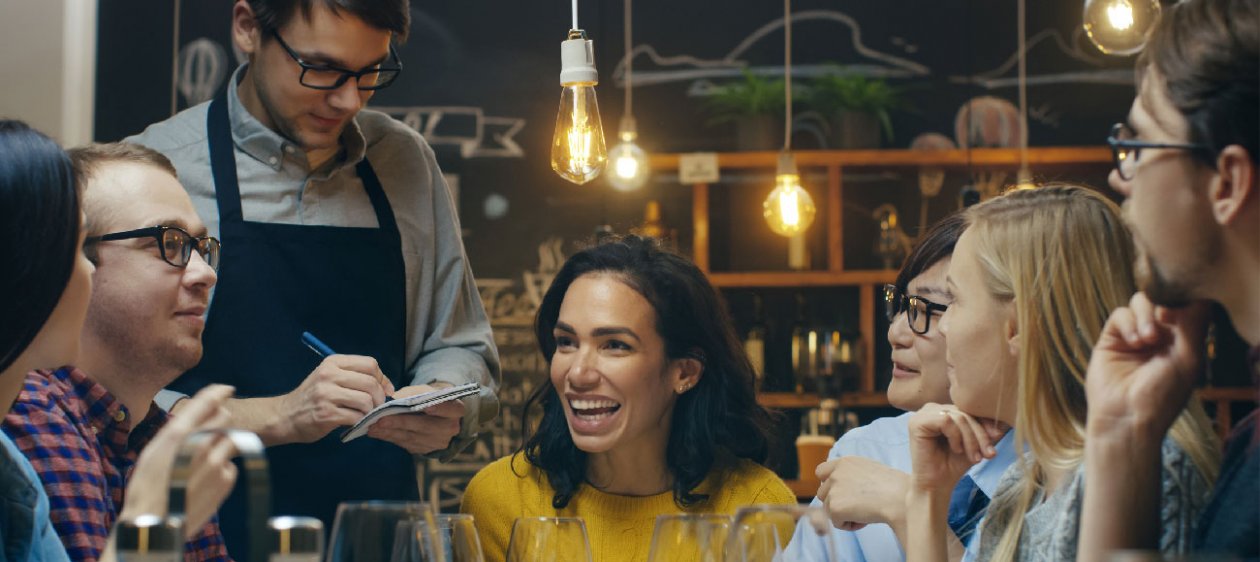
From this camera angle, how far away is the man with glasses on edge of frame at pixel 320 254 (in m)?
2.20

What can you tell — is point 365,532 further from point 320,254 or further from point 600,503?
point 600,503

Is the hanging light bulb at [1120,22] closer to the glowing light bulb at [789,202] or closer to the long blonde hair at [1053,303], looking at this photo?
the long blonde hair at [1053,303]

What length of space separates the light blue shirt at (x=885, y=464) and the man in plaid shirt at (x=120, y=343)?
92 cm

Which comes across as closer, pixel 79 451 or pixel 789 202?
pixel 79 451

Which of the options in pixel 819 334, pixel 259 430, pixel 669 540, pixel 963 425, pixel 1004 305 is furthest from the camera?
pixel 819 334

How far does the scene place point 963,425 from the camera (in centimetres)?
153

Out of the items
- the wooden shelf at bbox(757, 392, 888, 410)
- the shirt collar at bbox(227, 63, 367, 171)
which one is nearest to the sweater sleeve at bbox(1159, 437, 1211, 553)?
the shirt collar at bbox(227, 63, 367, 171)

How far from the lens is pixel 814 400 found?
496 centimetres

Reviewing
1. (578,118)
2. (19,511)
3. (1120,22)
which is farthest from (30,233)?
(1120,22)

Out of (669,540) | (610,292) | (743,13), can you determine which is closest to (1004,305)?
(669,540)

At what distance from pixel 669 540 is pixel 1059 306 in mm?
662

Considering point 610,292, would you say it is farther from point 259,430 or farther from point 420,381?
point 259,430

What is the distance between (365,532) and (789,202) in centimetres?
351

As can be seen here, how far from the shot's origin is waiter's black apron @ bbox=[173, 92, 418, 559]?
2273 millimetres
